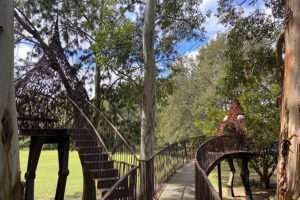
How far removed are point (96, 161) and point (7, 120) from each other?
12.8 feet

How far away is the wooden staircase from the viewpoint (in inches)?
291

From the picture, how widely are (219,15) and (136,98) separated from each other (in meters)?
5.87

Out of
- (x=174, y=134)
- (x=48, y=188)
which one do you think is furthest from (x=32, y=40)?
(x=174, y=134)

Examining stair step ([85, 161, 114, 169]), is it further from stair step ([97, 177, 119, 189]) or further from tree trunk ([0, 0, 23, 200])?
tree trunk ([0, 0, 23, 200])

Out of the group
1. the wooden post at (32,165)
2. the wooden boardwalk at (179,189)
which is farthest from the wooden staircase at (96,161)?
the wooden post at (32,165)

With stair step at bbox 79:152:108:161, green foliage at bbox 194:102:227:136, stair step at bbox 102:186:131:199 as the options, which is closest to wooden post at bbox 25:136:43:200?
stair step at bbox 79:152:108:161

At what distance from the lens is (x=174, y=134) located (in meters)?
31.7

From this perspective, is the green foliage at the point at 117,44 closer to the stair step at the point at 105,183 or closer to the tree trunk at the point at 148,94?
the tree trunk at the point at 148,94

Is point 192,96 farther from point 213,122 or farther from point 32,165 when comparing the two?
point 32,165

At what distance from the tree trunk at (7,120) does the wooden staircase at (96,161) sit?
296 cm

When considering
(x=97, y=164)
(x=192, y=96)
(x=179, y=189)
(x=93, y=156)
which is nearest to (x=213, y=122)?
(x=179, y=189)

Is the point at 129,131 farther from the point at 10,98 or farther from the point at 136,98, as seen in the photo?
the point at 10,98

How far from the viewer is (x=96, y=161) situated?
26.1 ft

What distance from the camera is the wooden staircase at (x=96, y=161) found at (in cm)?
738
